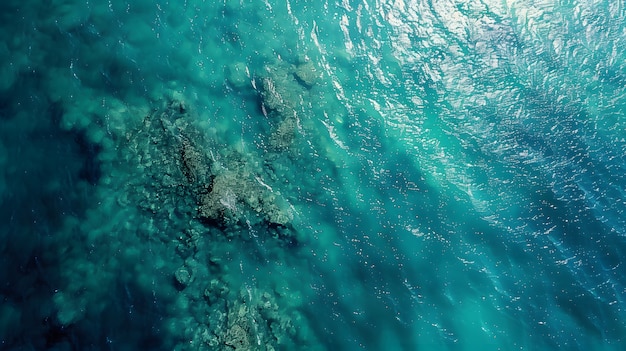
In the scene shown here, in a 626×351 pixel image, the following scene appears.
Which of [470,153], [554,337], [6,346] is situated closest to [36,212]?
[6,346]

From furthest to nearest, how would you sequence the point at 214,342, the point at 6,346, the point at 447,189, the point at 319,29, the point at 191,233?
1. the point at 319,29
2. the point at 447,189
3. the point at 191,233
4. the point at 214,342
5. the point at 6,346

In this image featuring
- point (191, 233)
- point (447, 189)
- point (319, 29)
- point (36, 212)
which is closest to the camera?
point (36, 212)

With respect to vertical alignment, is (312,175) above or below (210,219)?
above

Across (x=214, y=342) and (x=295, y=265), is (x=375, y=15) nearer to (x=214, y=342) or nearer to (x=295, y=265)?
(x=295, y=265)

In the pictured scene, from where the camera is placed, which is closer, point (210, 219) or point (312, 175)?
point (210, 219)

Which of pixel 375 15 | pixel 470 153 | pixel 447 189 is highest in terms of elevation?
pixel 375 15

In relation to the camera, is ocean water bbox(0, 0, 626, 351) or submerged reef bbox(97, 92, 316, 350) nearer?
ocean water bbox(0, 0, 626, 351)

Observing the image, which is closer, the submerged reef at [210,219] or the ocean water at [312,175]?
the ocean water at [312,175]

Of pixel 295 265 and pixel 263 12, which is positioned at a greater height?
pixel 263 12
